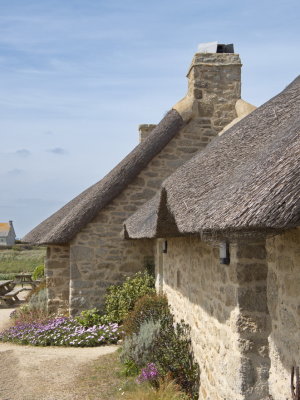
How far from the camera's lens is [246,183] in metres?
3.38

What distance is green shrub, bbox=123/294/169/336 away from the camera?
8.21 meters

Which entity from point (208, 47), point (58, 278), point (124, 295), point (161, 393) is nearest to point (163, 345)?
point (161, 393)

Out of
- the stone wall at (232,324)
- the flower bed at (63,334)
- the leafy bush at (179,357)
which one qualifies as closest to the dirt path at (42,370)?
the flower bed at (63,334)

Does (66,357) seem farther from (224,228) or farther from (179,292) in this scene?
(224,228)

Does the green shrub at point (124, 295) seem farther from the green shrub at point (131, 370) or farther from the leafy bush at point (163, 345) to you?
the green shrub at point (131, 370)

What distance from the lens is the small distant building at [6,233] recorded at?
53.2m

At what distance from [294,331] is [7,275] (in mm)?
22471

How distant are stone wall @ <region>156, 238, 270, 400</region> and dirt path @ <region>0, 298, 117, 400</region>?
2.04m

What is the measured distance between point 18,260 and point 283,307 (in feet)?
91.9

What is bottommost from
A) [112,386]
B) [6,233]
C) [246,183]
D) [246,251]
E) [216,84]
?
[112,386]

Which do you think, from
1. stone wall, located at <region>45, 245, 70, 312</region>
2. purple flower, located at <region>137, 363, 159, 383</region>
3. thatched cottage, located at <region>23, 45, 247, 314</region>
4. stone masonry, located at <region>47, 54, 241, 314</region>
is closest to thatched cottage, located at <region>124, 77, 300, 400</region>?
purple flower, located at <region>137, 363, 159, 383</region>

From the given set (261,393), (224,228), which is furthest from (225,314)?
(224,228)

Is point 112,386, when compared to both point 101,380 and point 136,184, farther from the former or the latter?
point 136,184

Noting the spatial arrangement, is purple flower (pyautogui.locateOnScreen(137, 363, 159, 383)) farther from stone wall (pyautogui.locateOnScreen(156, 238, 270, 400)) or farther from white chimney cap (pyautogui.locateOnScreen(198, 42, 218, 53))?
white chimney cap (pyautogui.locateOnScreen(198, 42, 218, 53))
